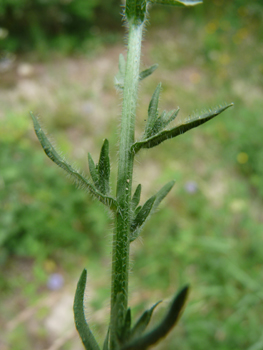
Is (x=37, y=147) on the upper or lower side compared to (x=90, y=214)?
upper

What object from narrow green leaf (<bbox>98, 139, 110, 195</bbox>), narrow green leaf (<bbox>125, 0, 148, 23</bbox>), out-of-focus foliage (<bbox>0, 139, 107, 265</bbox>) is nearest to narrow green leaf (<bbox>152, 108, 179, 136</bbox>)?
narrow green leaf (<bbox>98, 139, 110, 195</bbox>)

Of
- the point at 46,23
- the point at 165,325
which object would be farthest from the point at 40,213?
the point at 46,23

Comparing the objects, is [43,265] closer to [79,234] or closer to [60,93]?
[79,234]

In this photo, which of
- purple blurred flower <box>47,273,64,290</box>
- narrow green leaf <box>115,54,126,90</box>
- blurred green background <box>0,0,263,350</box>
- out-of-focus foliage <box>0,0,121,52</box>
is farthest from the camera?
out-of-focus foliage <box>0,0,121,52</box>

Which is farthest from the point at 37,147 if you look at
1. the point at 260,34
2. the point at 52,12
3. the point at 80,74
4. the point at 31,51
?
the point at 260,34

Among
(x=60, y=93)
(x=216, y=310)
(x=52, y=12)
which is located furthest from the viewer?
(x=52, y=12)

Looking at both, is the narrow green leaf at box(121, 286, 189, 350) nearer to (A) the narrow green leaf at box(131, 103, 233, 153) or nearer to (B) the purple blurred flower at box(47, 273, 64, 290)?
(A) the narrow green leaf at box(131, 103, 233, 153)
